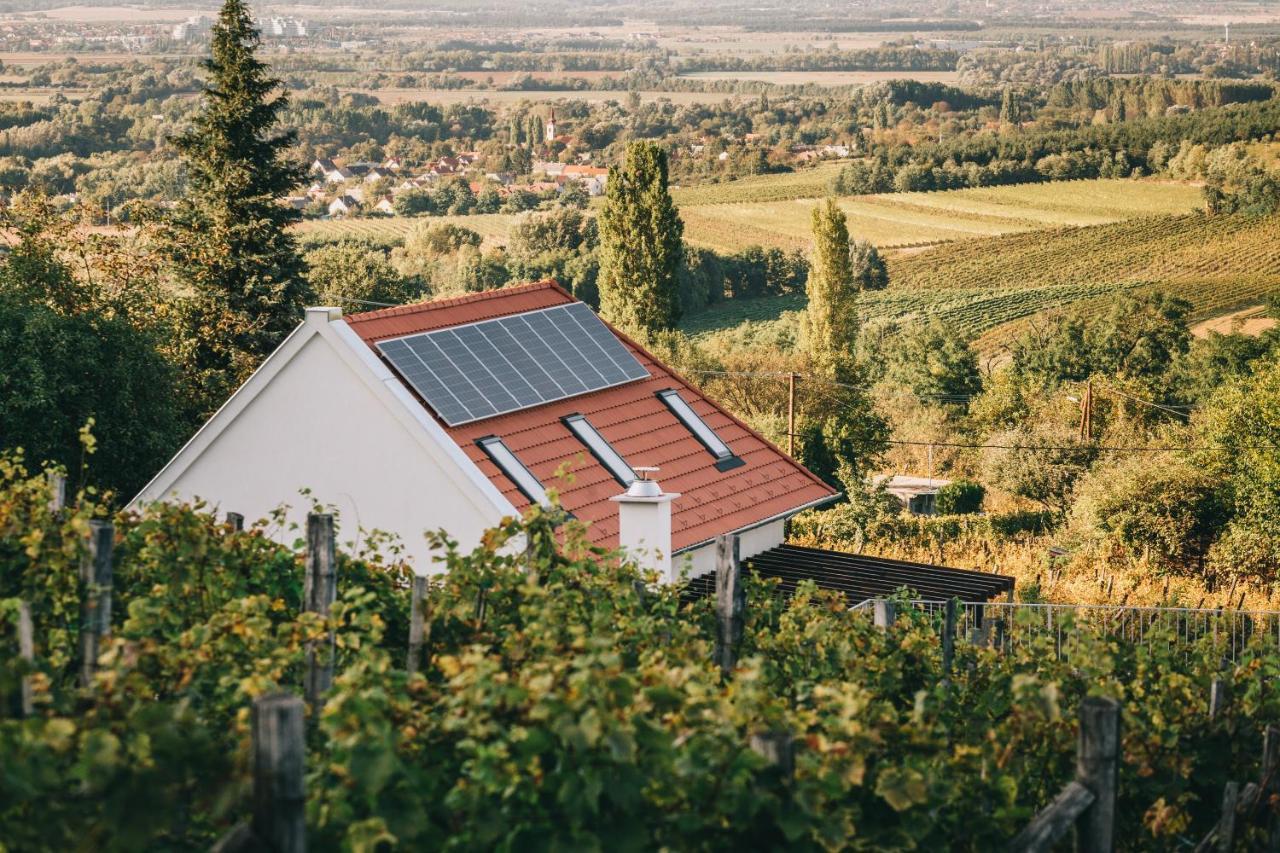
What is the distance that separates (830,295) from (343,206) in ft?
257

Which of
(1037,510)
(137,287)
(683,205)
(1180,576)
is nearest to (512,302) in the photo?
(137,287)

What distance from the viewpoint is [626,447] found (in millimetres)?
15578

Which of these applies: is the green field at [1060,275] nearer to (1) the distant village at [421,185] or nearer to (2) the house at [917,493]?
(2) the house at [917,493]

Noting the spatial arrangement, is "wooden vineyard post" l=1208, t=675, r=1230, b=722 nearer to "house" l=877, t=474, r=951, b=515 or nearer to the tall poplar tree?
the tall poplar tree

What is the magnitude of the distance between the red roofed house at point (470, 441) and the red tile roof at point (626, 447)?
0.9 inches

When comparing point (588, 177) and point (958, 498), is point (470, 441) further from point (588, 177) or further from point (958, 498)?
point (588, 177)

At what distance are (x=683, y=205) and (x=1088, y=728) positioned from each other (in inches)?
4535

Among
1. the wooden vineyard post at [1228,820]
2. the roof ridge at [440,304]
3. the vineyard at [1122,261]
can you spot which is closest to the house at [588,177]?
the vineyard at [1122,261]

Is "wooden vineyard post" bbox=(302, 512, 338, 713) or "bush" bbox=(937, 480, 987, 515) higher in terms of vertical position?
"wooden vineyard post" bbox=(302, 512, 338, 713)

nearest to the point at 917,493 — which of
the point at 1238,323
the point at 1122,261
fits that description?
the point at 1238,323

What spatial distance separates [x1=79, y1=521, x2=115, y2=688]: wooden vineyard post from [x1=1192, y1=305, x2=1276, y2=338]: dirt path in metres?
65.6

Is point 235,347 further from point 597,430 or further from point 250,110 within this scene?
point 597,430

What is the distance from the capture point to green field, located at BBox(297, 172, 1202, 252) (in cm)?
9912

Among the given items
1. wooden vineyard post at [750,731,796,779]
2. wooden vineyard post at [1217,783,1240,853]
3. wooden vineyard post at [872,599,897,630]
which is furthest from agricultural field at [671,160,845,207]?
wooden vineyard post at [750,731,796,779]
